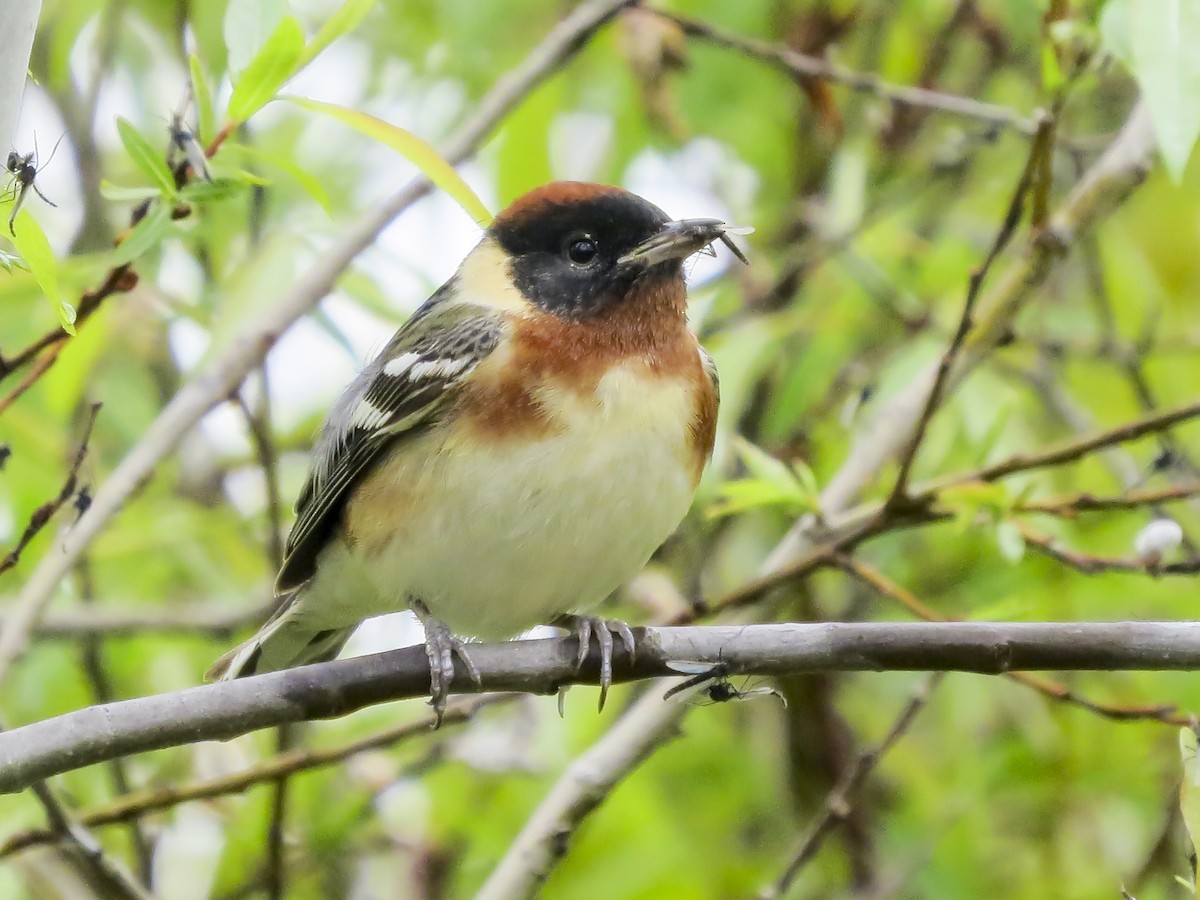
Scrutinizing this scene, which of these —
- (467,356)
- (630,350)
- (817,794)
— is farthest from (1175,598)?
(467,356)

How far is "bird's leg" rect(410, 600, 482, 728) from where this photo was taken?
266cm

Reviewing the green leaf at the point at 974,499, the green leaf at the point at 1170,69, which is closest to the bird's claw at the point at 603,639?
the green leaf at the point at 974,499

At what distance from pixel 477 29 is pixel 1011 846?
3.18 metres

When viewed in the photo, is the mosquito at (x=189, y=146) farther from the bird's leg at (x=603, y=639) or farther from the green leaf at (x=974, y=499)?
the green leaf at (x=974, y=499)

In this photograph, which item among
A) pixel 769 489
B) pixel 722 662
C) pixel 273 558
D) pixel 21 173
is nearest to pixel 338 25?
pixel 21 173

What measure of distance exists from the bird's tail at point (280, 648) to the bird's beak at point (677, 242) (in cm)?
121

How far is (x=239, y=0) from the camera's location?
2.63 meters

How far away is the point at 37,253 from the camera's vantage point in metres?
1.98

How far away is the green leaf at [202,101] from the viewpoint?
259 centimetres

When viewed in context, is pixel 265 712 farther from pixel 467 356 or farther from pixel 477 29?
pixel 477 29

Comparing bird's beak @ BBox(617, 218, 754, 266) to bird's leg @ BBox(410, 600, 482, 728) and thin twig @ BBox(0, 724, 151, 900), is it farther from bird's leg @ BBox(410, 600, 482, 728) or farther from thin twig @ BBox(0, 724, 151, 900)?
thin twig @ BBox(0, 724, 151, 900)

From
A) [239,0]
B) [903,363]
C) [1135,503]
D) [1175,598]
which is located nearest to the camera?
[239,0]

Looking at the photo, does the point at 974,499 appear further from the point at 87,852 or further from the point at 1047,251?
the point at 87,852

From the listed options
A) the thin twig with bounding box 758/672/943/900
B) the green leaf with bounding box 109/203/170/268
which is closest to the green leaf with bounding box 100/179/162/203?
the green leaf with bounding box 109/203/170/268
